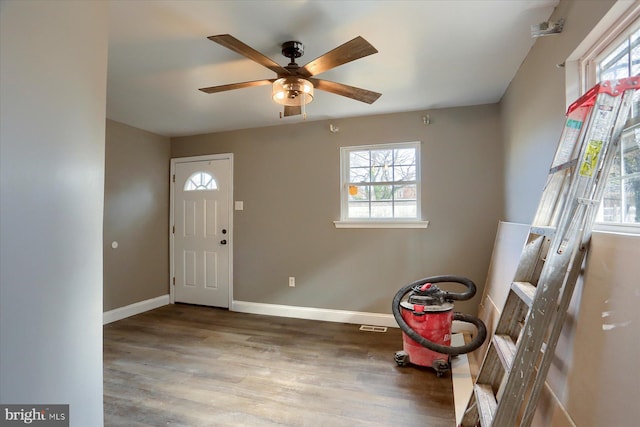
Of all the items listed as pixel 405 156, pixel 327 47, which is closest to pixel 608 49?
pixel 327 47

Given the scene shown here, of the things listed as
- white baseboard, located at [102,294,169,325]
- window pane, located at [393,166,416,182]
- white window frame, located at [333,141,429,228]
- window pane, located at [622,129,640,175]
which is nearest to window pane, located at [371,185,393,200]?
window pane, located at [393,166,416,182]

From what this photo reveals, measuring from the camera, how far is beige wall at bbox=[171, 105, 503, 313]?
3271 mm

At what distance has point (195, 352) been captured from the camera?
9.44 ft

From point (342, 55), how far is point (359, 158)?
6.71 ft

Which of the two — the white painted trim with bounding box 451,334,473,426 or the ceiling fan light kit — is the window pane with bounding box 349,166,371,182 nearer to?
the ceiling fan light kit

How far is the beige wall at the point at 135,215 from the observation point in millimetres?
3754

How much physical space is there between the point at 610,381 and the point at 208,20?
2.53 meters

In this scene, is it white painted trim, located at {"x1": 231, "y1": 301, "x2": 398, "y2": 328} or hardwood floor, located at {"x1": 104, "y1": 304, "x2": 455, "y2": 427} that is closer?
hardwood floor, located at {"x1": 104, "y1": 304, "x2": 455, "y2": 427}

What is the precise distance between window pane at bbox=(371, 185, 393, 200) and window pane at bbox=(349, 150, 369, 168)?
315mm

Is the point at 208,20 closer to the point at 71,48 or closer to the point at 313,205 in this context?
the point at 71,48

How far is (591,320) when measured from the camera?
3.61 ft

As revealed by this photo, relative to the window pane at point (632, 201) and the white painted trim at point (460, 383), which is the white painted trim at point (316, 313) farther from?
the window pane at point (632, 201)

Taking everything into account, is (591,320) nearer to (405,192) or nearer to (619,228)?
(619,228)

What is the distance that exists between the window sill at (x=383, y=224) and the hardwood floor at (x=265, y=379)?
3.87 feet
